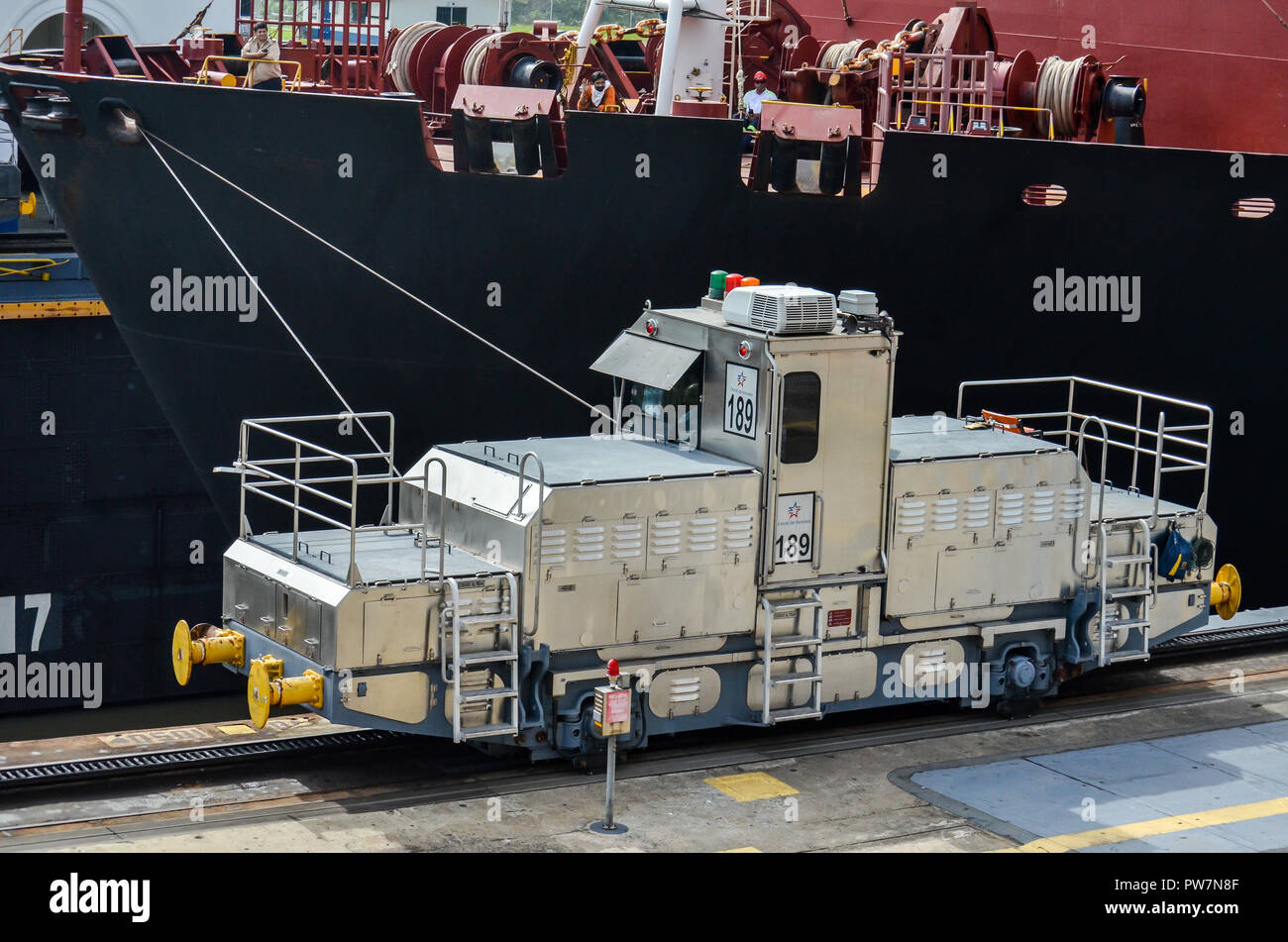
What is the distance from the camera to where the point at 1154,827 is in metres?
9.82

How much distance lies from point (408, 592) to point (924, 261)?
6.57m

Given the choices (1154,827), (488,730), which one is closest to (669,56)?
(488,730)

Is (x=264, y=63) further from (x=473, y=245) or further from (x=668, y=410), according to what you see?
(x=668, y=410)

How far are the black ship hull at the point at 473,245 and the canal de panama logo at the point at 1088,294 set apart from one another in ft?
0.26

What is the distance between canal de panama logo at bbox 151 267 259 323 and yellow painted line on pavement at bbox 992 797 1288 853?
23.3ft

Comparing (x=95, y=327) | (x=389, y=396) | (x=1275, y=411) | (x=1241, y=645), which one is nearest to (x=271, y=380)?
(x=389, y=396)

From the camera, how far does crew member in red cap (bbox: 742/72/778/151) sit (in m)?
15.4

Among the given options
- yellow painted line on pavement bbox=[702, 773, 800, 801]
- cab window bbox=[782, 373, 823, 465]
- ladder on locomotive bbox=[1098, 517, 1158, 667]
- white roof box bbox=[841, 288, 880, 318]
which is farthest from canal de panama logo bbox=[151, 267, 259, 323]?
ladder on locomotive bbox=[1098, 517, 1158, 667]

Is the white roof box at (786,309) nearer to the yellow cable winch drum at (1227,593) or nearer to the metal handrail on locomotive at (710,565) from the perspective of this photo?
the metal handrail on locomotive at (710,565)

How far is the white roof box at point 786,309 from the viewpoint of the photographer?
1042 cm

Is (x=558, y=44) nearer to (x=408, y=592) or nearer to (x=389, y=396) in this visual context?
(x=389, y=396)

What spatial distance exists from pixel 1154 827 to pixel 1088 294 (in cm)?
662

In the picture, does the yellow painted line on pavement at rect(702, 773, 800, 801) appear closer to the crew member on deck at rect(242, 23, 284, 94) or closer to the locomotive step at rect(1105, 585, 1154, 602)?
the locomotive step at rect(1105, 585, 1154, 602)

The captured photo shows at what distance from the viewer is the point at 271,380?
43.8ft
